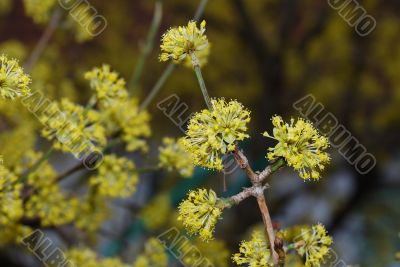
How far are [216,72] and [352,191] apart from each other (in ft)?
4.13

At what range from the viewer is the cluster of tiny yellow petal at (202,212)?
40.7 inches

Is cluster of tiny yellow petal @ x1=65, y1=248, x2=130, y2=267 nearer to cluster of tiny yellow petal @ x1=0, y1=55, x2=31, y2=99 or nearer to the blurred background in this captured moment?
cluster of tiny yellow petal @ x1=0, y1=55, x2=31, y2=99

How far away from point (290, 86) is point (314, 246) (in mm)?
2733

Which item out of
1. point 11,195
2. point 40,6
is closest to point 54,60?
point 40,6

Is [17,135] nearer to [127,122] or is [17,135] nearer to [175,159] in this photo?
[127,122]

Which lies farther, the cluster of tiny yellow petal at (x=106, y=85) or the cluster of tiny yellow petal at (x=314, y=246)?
the cluster of tiny yellow petal at (x=106, y=85)

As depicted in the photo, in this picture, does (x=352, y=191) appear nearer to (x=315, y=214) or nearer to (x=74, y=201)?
(x=315, y=214)

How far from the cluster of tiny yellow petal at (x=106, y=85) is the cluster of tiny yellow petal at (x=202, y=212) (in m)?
0.49

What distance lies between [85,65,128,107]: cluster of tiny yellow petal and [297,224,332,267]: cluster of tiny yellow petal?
61 cm

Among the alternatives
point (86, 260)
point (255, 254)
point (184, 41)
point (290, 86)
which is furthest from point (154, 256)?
point (290, 86)

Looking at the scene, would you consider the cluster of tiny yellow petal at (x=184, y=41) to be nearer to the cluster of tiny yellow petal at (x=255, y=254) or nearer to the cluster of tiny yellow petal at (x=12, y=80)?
the cluster of tiny yellow petal at (x=12, y=80)

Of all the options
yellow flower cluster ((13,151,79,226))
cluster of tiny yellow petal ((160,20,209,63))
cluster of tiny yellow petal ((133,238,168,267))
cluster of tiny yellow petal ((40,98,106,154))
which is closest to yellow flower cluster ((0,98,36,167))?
yellow flower cluster ((13,151,79,226))

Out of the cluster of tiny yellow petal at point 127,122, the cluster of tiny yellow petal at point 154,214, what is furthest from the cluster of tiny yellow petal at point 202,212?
the cluster of tiny yellow petal at point 154,214

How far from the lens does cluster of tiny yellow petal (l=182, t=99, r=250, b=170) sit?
1.01 meters
